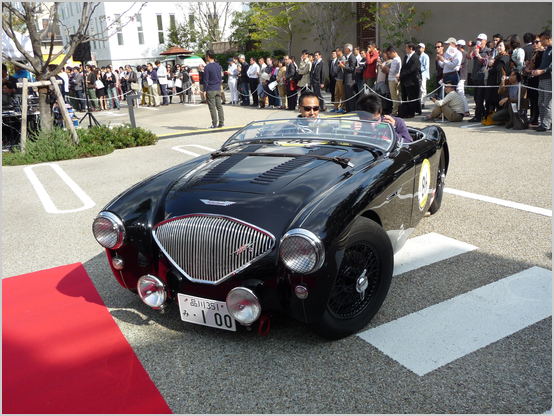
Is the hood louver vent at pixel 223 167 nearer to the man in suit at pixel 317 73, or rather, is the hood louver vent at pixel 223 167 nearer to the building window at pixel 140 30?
the man in suit at pixel 317 73

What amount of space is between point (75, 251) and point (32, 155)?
5906 millimetres

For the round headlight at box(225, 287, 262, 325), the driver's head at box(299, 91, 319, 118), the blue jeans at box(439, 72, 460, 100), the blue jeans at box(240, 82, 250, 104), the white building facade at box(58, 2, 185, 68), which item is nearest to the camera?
the round headlight at box(225, 287, 262, 325)

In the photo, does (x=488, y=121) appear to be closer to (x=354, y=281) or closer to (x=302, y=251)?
(x=354, y=281)

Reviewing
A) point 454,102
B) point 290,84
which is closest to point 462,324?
point 454,102

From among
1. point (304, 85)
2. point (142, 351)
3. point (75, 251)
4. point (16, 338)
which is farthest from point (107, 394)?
point (304, 85)

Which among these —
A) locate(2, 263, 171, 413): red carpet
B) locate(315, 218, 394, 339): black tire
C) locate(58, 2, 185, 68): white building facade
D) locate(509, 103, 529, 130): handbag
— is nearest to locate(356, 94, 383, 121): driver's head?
locate(315, 218, 394, 339): black tire

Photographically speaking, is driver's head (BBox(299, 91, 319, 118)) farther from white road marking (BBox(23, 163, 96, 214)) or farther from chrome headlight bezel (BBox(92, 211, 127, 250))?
white road marking (BBox(23, 163, 96, 214))

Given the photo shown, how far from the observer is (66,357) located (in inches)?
119

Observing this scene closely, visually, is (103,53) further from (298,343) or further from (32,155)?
(298,343)

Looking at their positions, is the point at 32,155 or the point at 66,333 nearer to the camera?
the point at 66,333

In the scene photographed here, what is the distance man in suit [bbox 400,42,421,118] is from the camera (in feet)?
40.8

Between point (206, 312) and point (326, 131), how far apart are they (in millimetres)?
2034

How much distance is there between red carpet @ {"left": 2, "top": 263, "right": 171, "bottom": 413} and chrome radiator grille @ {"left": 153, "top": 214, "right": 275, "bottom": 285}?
0.69 meters

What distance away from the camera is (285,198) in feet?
9.86
